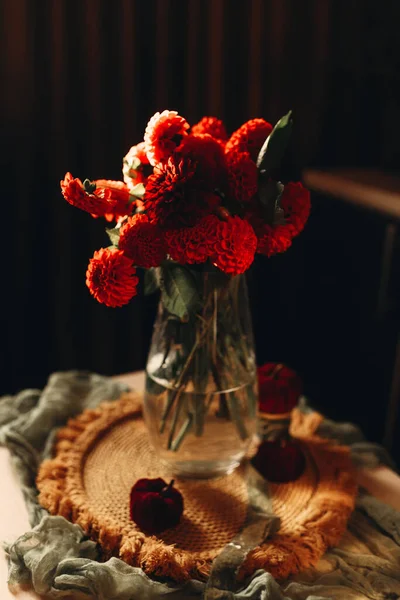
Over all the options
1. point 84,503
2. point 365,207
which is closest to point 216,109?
point 365,207

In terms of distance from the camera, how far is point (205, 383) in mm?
923

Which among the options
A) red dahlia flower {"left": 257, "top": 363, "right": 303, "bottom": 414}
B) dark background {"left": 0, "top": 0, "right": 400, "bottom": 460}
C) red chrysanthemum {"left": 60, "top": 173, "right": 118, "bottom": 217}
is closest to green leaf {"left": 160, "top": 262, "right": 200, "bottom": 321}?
red chrysanthemum {"left": 60, "top": 173, "right": 118, "bottom": 217}

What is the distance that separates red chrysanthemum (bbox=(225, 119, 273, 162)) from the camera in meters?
0.85

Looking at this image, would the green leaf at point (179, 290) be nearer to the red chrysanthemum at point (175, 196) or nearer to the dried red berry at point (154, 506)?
the red chrysanthemum at point (175, 196)

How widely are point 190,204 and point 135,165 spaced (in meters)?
0.14

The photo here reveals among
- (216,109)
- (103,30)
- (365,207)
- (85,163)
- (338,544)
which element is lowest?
(338,544)

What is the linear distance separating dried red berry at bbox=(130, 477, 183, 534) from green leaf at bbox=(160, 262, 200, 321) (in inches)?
8.8

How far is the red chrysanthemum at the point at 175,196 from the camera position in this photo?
767mm

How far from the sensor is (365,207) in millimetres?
1666

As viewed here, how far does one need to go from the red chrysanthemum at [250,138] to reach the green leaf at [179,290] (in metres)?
0.16

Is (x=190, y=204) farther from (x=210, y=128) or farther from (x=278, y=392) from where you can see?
(x=278, y=392)

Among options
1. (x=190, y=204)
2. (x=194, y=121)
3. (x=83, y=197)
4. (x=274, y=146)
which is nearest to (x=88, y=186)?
(x=83, y=197)

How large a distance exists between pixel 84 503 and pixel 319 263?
116 cm

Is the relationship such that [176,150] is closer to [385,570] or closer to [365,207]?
[385,570]
